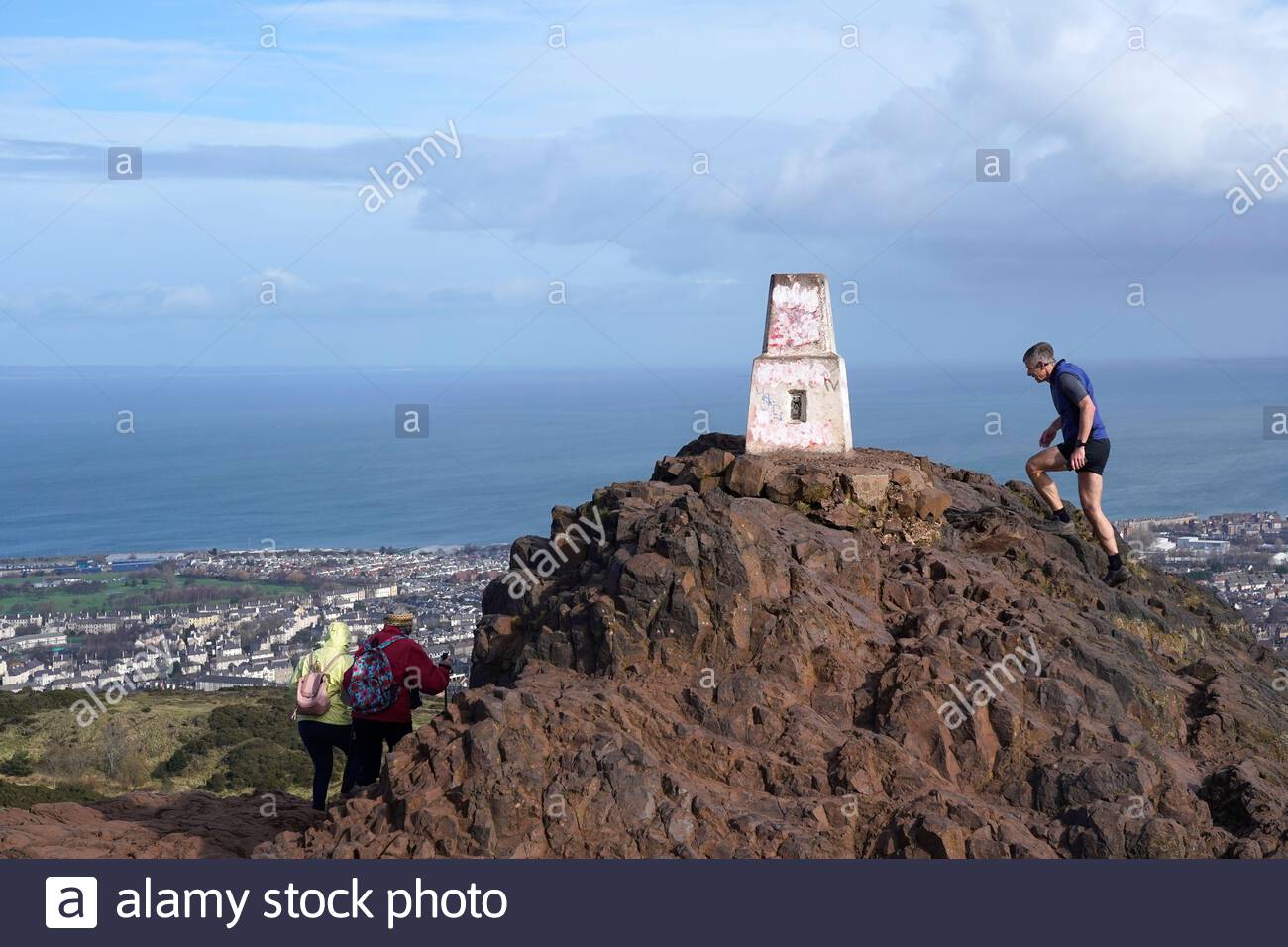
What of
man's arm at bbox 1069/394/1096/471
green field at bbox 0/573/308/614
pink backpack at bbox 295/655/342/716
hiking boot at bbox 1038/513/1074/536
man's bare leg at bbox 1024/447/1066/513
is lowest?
green field at bbox 0/573/308/614

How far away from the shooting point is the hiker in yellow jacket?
38.2 ft

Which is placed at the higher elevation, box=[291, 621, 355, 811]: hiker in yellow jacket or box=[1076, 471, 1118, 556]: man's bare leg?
box=[1076, 471, 1118, 556]: man's bare leg

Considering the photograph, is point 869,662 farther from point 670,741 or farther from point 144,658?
point 144,658

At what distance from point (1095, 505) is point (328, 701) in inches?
348

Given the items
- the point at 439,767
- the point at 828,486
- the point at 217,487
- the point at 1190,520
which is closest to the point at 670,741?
the point at 439,767

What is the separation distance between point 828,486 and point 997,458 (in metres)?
70.7

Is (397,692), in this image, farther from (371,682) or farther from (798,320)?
(798,320)

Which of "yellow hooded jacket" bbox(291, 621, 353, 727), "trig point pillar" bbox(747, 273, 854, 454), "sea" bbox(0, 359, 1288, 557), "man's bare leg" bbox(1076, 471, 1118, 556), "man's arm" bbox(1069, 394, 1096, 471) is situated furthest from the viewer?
"sea" bbox(0, 359, 1288, 557)

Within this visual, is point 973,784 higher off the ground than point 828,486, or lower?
lower

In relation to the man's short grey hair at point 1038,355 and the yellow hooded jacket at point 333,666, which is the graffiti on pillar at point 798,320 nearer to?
the man's short grey hair at point 1038,355

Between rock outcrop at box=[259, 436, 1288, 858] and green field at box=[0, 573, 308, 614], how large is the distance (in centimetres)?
3908

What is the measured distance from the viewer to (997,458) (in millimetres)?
83938

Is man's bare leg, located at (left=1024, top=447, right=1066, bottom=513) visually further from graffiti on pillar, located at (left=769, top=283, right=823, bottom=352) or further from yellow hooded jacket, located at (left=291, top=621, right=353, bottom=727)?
yellow hooded jacket, located at (left=291, top=621, right=353, bottom=727)

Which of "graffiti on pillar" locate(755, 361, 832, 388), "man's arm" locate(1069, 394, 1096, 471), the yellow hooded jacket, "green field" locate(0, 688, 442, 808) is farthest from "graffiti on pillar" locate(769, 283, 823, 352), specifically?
"green field" locate(0, 688, 442, 808)
